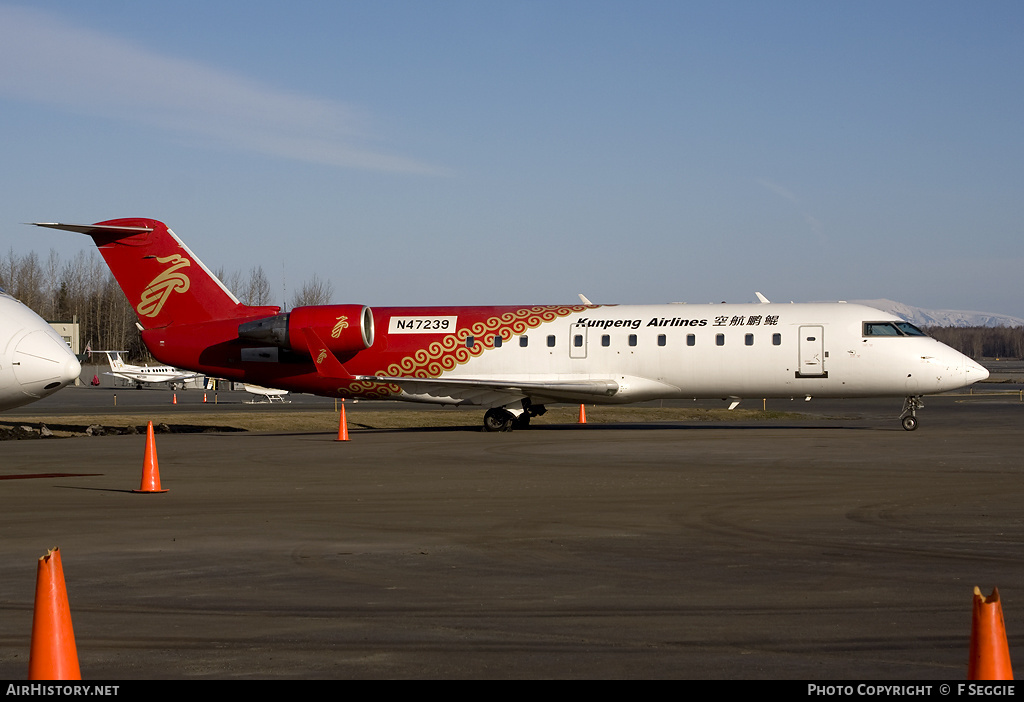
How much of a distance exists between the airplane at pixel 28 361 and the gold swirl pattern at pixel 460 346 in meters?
14.5

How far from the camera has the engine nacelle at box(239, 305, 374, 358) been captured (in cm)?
2836

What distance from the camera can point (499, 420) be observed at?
93.8 ft

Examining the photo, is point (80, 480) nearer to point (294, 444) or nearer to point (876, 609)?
point (294, 444)

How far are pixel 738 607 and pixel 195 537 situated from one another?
229 inches

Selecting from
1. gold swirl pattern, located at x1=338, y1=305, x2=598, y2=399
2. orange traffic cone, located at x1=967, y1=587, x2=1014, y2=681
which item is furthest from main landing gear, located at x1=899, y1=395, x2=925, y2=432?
orange traffic cone, located at x1=967, y1=587, x2=1014, y2=681

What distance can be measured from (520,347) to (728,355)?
17.3 ft

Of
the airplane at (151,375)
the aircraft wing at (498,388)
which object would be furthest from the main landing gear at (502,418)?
the airplane at (151,375)

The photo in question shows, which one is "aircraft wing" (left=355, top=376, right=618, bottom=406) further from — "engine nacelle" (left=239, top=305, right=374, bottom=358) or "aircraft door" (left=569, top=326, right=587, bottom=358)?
"engine nacelle" (left=239, top=305, right=374, bottom=358)

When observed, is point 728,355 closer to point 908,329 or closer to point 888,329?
point 888,329

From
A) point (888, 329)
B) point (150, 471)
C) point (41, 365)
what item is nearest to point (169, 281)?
point (150, 471)

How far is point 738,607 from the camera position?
299 inches

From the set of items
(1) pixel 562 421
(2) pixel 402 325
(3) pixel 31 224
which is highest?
(3) pixel 31 224

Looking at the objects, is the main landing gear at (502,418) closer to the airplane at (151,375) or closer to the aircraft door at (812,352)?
the aircraft door at (812,352)
